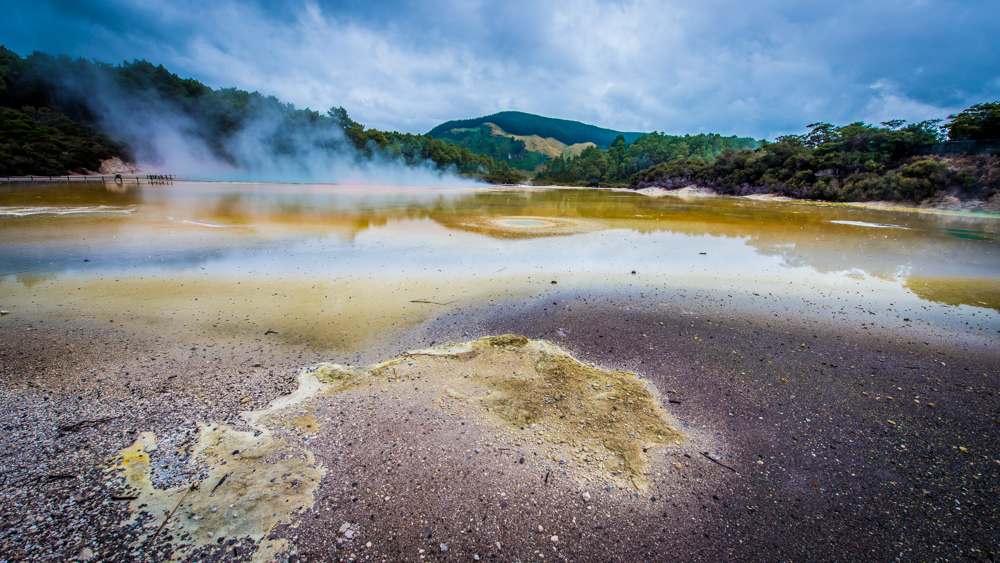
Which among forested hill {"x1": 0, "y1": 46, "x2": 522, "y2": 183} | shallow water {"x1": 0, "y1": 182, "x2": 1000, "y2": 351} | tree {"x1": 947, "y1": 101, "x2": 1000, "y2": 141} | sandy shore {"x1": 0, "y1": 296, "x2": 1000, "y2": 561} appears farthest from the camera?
forested hill {"x1": 0, "y1": 46, "x2": 522, "y2": 183}

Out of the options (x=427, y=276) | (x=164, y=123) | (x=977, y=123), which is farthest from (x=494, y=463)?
(x=164, y=123)

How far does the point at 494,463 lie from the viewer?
10.3ft

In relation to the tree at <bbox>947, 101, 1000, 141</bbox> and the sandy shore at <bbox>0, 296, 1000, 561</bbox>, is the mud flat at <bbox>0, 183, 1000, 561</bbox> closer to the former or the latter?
the sandy shore at <bbox>0, 296, 1000, 561</bbox>

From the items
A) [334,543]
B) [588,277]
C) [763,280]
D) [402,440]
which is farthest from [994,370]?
[334,543]

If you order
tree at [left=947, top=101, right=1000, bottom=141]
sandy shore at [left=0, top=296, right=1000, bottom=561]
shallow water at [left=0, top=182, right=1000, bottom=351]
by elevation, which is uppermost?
tree at [left=947, top=101, right=1000, bottom=141]

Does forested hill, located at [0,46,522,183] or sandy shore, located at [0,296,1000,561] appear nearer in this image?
sandy shore, located at [0,296,1000,561]

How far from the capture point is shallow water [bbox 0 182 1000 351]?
6.18 m

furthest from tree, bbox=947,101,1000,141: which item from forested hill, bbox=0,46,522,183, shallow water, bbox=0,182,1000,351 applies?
forested hill, bbox=0,46,522,183

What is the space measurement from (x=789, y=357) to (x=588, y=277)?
13.8 feet

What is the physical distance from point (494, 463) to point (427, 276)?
5921 millimetres

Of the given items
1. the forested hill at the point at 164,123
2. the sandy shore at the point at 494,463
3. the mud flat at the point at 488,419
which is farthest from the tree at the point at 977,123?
the forested hill at the point at 164,123

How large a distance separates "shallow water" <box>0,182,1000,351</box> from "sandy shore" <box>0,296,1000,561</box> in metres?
1.30

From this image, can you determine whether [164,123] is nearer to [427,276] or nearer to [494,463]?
[427,276]

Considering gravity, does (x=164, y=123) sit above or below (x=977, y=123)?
above
